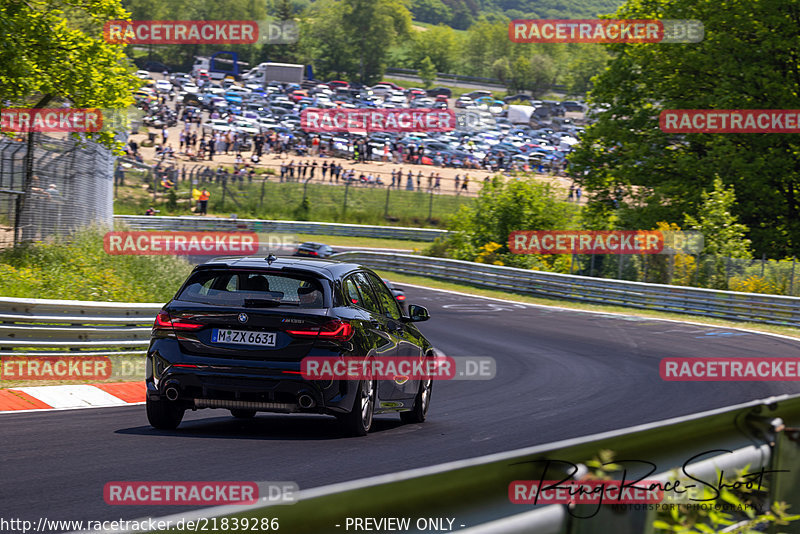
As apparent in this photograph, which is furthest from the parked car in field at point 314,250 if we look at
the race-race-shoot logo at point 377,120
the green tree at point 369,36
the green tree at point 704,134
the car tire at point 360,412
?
the green tree at point 369,36

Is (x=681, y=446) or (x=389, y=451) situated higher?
(x=681, y=446)

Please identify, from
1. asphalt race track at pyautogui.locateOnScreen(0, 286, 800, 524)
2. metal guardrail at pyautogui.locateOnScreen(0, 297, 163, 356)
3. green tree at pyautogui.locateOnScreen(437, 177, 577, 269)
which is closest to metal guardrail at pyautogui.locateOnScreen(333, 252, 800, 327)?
green tree at pyautogui.locateOnScreen(437, 177, 577, 269)

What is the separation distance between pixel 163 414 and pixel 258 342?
4.34ft

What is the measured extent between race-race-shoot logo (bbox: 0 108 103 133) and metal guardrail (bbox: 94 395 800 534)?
15102 mm

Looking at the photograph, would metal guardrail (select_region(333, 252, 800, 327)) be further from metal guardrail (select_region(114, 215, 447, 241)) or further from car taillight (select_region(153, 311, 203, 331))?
car taillight (select_region(153, 311, 203, 331))

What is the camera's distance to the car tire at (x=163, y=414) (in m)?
8.83

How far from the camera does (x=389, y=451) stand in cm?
847

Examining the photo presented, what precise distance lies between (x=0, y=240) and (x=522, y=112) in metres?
109

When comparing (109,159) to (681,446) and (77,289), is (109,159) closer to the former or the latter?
(77,289)

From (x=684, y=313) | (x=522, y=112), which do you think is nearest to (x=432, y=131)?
(x=522, y=112)

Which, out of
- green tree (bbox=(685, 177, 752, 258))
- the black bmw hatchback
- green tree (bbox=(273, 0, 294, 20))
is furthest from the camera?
green tree (bbox=(273, 0, 294, 20))

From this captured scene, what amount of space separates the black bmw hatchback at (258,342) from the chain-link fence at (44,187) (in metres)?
8.56

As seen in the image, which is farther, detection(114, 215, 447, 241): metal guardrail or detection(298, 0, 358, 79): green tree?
detection(298, 0, 358, 79): green tree

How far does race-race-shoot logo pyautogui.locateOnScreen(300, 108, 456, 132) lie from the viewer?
9006cm
